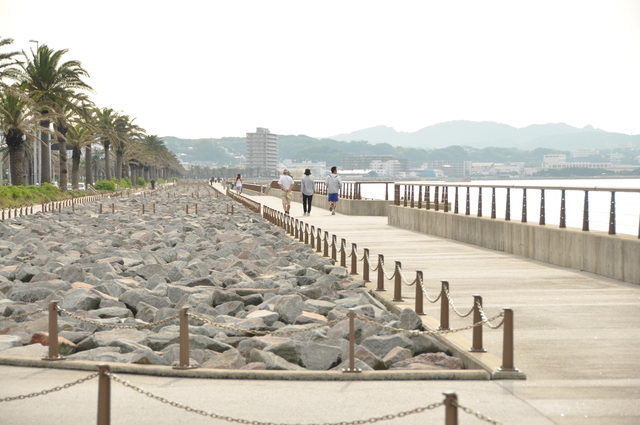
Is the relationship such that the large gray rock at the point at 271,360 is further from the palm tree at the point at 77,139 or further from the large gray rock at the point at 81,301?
the palm tree at the point at 77,139

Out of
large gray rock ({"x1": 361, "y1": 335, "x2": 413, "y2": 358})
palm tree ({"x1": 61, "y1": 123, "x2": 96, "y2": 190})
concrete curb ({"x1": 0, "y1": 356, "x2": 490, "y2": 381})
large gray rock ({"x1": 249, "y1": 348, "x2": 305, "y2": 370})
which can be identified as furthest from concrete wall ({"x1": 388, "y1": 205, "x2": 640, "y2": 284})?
palm tree ({"x1": 61, "y1": 123, "x2": 96, "y2": 190})

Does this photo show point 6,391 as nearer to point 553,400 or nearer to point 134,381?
point 134,381

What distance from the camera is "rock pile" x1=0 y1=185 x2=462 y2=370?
24.0 feet

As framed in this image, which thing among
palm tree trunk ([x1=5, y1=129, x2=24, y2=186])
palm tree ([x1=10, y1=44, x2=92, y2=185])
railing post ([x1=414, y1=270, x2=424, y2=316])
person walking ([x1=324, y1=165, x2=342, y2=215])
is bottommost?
railing post ([x1=414, y1=270, x2=424, y2=316])

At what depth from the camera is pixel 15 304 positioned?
1102cm

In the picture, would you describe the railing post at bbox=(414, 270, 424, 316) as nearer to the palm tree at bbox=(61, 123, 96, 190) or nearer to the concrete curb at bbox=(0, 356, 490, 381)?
the concrete curb at bbox=(0, 356, 490, 381)

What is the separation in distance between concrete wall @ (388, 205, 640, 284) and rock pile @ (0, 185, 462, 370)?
3.97 metres

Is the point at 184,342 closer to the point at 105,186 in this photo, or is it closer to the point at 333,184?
the point at 333,184

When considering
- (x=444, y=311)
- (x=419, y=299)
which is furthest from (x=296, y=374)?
(x=419, y=299)

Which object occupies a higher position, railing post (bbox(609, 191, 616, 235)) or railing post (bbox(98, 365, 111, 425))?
railing post (bbox(609, 191, 616, 235))

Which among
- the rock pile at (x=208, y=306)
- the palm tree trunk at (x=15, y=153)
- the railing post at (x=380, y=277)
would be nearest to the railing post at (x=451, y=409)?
the rock pile at (x=208, y=306)

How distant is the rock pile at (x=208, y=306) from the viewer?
732 centimetres

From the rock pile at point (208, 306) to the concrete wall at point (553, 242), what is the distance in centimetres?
397

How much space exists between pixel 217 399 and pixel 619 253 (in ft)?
26.2
